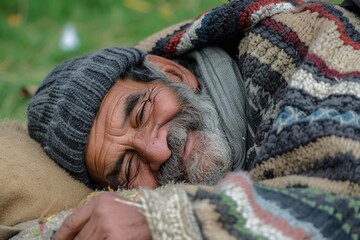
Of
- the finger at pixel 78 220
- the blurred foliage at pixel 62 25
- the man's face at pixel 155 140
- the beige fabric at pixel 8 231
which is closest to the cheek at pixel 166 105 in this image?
the man's face at pixel 155 140

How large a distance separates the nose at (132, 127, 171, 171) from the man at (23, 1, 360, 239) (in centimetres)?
27

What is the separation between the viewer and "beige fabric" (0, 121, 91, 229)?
219 cm

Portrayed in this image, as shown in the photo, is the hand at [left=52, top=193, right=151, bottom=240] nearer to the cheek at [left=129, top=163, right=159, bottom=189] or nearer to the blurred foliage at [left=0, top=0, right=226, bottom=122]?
the cheek at [left=129, top=163, right=159, bottom=189]

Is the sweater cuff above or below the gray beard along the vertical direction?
above

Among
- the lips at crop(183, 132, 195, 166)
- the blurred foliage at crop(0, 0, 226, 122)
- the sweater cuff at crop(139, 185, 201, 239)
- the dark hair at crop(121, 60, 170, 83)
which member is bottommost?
the blurred foliage at crop(0, 0, 226, 122)

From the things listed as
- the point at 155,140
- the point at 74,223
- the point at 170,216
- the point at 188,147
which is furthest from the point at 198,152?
the point at 170,216

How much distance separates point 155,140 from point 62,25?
9.06ft

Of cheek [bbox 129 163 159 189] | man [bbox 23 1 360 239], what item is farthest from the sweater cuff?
cheek [bbox 129 163 159 189]

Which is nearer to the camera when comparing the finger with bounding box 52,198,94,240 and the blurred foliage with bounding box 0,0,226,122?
the finger with bounding box 52,198,94,240

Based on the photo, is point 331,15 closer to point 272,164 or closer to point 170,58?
point 272,164

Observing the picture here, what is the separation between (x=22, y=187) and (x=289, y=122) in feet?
2.86

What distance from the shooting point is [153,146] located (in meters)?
2.25

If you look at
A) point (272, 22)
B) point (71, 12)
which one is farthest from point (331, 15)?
point (71, 12)

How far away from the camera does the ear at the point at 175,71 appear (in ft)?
8.49
